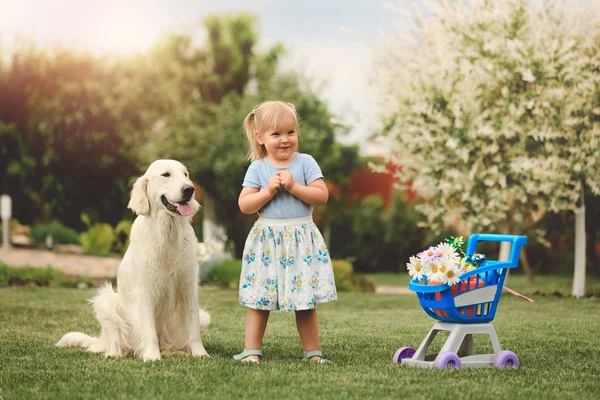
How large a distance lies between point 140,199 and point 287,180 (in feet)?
3.58

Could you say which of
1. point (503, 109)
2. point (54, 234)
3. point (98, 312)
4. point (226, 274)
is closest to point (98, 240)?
point (54, 234)

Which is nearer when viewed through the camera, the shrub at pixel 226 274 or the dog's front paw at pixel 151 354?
the dog's front paw at pixel 151 354

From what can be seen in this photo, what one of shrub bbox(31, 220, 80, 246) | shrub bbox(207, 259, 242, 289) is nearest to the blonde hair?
shrub bbox(207, 259, 242, 289)

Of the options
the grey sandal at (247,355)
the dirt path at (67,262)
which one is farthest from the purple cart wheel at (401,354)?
the dirt path at (67,262)

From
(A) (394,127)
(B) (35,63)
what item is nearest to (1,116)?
(B) (35,63)

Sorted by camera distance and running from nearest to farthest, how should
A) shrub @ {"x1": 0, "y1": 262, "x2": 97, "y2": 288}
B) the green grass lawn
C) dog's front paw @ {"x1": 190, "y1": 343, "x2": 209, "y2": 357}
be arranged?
1. the green grass lawn
2. dog's front paw @ {"x1": 190, "y1": 343, "x2": 209, "y2": 357}
3. shrub @ {"x1": 0, "y1": 262, "x2": 97, "y2": 288}

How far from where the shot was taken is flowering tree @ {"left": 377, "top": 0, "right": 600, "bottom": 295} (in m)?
11.6

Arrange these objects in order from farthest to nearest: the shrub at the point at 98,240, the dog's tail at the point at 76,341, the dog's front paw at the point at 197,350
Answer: the shrub at the point at 98,240 < the dog's tail at the point at 76,341 < the dog's front paw at the point at 197,350

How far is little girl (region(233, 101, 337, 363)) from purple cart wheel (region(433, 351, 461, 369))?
77 cm

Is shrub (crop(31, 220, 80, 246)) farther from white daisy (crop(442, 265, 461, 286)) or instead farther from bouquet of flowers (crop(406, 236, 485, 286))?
white daisy (crop(442, 265, 461, 286))

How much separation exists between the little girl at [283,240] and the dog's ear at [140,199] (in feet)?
2.28

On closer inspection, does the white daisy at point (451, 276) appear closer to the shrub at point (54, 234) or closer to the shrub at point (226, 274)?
the shrub at point (226, 274)

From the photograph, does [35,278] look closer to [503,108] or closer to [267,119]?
[503,108]

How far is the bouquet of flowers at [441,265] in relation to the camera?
4.67 meters
